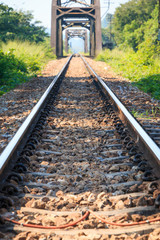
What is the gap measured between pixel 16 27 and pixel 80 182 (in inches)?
831

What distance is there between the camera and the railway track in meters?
1.97

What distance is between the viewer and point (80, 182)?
2.66 metres

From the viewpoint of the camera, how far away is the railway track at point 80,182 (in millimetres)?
1969

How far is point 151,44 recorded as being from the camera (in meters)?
Answer: 13.8

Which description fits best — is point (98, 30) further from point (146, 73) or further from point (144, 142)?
point (144, 142)

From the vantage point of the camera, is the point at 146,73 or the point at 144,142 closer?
the point at 144,142

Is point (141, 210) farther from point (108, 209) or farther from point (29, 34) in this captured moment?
point (29, 34)

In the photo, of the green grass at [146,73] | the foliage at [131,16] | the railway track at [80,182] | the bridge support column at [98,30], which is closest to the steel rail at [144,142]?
the railway track at [80,182]

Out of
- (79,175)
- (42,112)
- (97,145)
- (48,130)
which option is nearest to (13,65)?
(42,112)

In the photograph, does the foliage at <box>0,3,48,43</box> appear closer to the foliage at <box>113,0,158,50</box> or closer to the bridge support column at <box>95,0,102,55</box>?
the bridge support column at <box>95,0,102,55</box>

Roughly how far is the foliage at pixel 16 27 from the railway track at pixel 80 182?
1677 centimetres

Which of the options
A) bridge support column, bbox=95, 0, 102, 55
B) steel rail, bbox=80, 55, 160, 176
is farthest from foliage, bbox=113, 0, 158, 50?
steel rail, bbox=80, 55, 160, 176

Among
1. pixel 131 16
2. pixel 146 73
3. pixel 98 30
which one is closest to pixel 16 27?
pixel 98 30

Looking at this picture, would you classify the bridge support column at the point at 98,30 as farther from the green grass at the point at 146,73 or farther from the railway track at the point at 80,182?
the railway track at the point at 80,182
